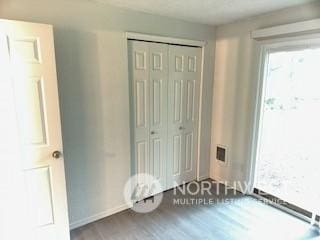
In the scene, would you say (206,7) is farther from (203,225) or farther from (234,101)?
(203,225)

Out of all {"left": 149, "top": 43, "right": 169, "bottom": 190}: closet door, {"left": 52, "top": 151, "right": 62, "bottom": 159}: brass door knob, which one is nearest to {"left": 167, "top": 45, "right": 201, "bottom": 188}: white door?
{"left": 149, "top": 43, "right": 169, "bottom": 190}: closet door

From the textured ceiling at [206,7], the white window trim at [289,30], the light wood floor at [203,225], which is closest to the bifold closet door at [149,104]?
the textured ceiling at [206,7]

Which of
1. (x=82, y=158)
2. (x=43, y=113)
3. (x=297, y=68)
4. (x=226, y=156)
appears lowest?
(x=226, y=156)

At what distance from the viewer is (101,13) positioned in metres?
2.20

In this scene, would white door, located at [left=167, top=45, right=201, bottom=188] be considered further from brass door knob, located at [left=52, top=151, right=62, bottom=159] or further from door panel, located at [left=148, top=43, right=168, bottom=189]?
brass door knob, located at [left=52, top=151, right=62, bottom=159]

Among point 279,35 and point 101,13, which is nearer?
point 101,13

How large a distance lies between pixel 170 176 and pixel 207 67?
1.67m

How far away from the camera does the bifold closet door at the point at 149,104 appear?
8.42 ft

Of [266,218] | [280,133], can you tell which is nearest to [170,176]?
[266,218]

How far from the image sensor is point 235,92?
119 inches

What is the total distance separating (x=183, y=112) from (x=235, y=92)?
77 centimetres

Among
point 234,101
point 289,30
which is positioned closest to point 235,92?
point 234,101

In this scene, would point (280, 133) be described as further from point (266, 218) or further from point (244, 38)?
point (244, 38)

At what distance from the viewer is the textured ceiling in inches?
84.4
